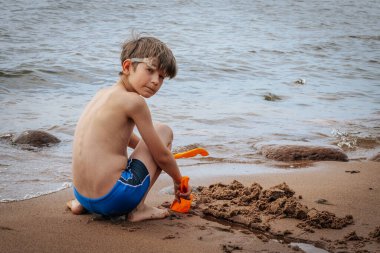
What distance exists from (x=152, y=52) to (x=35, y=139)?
2998mm

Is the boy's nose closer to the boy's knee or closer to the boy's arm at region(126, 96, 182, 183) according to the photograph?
the boy's arm at region(126, 96, 182, 183)

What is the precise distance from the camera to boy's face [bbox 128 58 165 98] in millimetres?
3254

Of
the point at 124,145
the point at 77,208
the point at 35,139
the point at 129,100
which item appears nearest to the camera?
the point at 129,100

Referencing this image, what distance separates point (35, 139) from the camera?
228 inches

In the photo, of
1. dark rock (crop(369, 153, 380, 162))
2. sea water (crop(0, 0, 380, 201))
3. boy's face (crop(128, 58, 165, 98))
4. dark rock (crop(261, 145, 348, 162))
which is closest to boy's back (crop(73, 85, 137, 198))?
boy's face (crop(128, 58, 165, 98))

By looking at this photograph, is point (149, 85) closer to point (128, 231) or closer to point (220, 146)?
point (128, 231)

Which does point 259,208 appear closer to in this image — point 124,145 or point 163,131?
point 163,131

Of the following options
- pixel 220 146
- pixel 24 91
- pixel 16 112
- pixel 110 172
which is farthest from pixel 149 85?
pixel 24 91

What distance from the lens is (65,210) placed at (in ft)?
11.3

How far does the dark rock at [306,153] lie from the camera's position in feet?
17.6

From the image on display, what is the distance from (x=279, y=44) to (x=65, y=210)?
1351 cm

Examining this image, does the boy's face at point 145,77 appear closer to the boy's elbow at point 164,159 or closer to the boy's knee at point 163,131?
the boy's knee at point 163,131

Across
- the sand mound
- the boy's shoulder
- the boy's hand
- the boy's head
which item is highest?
the boy's head

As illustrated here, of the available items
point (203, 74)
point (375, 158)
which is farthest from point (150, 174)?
point (203, 74)
